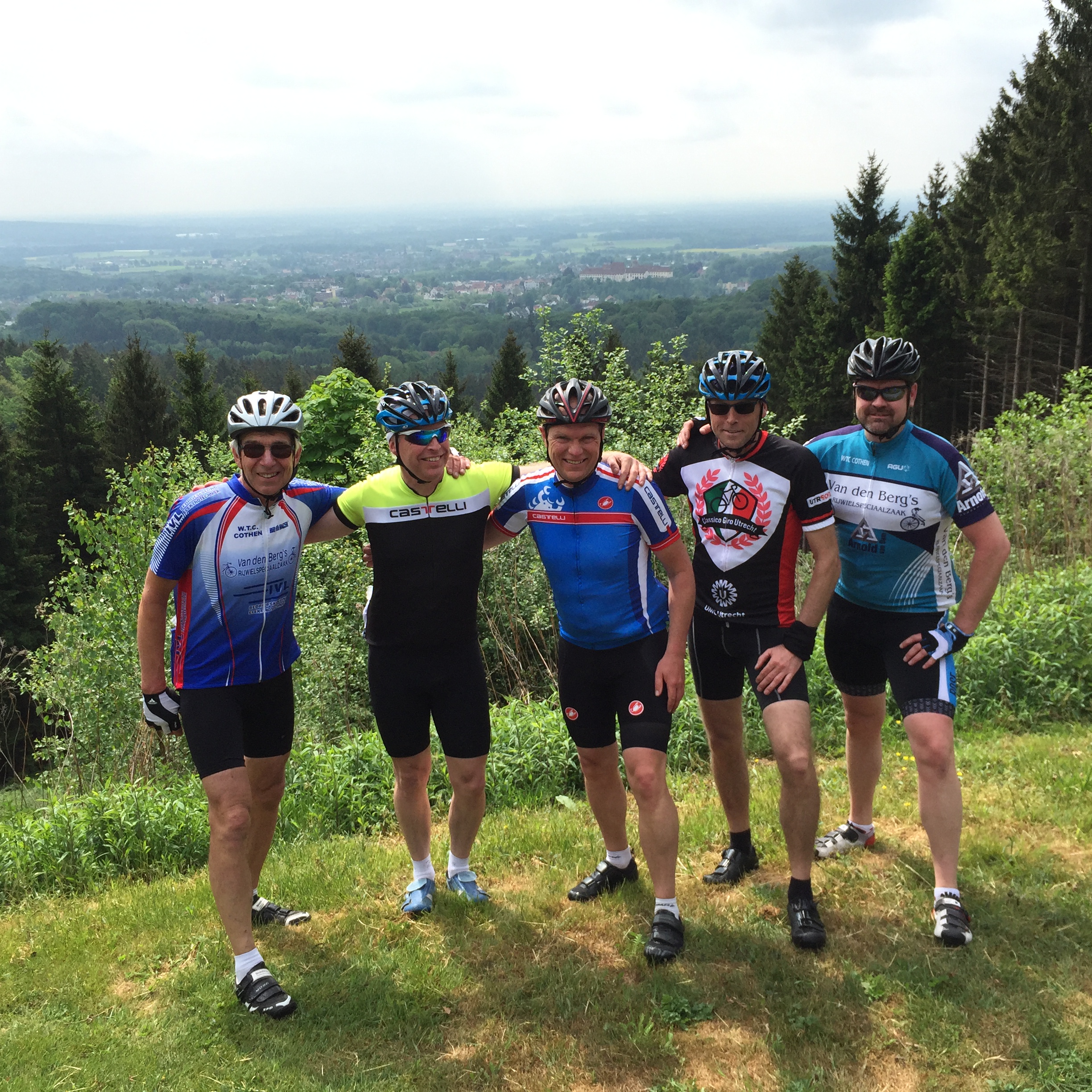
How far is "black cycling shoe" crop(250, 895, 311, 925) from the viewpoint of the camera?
5.28 m

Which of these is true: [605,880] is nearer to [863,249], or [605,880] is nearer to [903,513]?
[903,513]

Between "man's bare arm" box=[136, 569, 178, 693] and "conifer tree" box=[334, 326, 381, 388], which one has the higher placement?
"conifer tree" box=[334, 326, 381, 388]

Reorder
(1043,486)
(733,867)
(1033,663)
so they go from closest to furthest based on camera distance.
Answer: (733,867), (1033,663), (1043,486)

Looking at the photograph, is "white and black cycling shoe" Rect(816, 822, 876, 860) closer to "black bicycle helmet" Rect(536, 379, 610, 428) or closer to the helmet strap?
"black bicycle helmet" Rect(536, 379, 610, 428)

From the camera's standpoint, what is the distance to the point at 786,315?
62.5m

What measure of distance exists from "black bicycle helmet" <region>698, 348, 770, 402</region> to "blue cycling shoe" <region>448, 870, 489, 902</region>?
10.4 ft

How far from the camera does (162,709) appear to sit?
15.5ft

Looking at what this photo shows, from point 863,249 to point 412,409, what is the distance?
5369 cm

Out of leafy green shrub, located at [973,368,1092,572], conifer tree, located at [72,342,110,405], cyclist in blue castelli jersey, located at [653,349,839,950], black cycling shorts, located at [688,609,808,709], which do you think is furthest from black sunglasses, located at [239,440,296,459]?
conifer tree, located at [72,342,110,405]

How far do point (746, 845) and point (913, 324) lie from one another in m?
45.6

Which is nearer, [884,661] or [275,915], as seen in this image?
[884,661]

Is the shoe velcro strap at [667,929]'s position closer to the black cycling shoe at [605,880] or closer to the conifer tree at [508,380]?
the black cycling shoe at [605,880]

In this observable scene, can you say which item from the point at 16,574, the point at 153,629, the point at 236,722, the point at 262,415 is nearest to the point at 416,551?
the point at 262,415

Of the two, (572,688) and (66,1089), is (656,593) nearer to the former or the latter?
(572,688)
